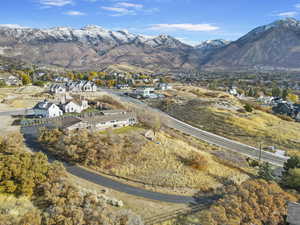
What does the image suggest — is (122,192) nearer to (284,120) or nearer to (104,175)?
(104,175)

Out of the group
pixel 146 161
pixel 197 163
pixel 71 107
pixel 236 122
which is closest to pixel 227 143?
pixel 236 122

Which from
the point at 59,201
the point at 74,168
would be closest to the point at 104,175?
the point at 74,168

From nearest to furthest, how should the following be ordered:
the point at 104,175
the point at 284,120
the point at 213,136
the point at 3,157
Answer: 1. the point at 3,157
2. the point at 104,175
3. the point at 213,136
4. the point at 284,120

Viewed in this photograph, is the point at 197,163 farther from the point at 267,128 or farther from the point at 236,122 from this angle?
the point at 267,128

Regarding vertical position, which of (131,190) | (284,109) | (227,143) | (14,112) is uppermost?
(131,190)

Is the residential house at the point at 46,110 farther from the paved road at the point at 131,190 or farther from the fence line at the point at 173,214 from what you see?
the fence line at the point at 173,214

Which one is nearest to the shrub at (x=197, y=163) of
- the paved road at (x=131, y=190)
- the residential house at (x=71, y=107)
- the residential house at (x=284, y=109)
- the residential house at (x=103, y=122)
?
the paved road at (x=131, y=190)

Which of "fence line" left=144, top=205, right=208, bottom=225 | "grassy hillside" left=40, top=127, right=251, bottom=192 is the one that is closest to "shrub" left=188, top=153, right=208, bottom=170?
"grassy hillside" left=40, top=127, right=251, bottom=192
